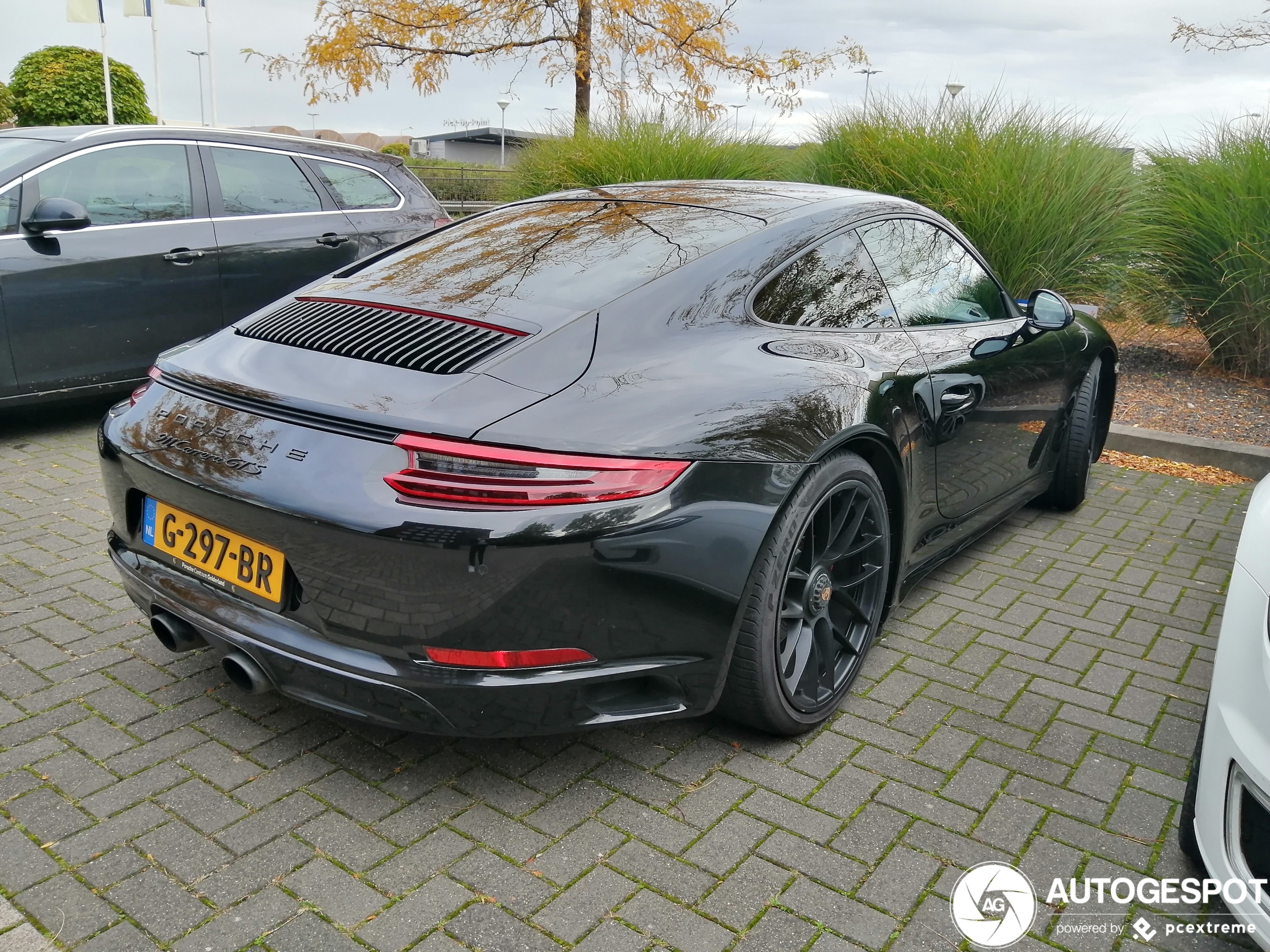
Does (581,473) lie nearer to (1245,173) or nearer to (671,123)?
(1245,173)

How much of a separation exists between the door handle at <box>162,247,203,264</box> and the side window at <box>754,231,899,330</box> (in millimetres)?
4043

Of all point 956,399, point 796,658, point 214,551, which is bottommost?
point 796,658

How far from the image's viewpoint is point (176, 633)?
2555 millimetres

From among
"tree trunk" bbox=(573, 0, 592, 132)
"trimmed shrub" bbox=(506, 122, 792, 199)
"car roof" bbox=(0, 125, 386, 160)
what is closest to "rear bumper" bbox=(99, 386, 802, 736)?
"car roof" bbox=(0, 125, 386, 160)

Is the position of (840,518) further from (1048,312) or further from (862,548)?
(1048,312)

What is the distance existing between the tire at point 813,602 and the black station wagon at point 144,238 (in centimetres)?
427

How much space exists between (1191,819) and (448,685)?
5.39ft

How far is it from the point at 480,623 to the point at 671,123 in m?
9.21

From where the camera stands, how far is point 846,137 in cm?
898

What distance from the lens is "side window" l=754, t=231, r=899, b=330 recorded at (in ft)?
9.37

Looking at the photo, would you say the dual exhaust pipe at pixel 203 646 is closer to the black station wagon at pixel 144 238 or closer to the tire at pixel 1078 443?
the black station wagon at pixel 144 238

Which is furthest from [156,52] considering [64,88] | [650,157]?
[650,157]

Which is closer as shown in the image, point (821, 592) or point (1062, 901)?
point (1062, 901)

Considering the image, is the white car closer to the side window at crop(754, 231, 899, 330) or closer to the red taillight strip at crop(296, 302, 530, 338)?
the side window at crop(754, 231, 899, 330)
